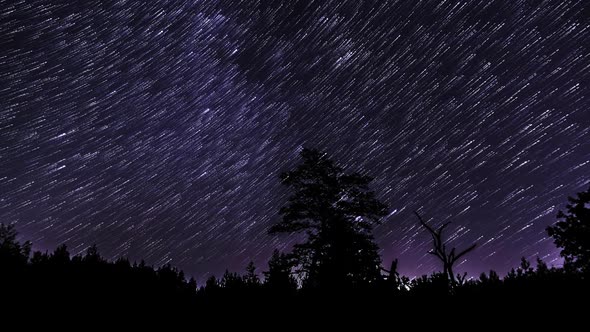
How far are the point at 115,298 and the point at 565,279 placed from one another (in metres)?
9.98

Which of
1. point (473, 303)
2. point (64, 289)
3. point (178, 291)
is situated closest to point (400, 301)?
point (473, 303)

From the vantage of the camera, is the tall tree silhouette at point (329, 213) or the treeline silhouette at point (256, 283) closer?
the treeline silhouette at point (256, 283)

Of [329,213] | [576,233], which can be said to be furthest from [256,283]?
[576,233]

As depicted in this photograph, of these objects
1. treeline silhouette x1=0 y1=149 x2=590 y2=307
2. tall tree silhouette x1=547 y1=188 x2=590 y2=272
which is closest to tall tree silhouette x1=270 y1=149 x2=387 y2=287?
treeline silhouette x1=0 y1=149 x2=590 y2=307

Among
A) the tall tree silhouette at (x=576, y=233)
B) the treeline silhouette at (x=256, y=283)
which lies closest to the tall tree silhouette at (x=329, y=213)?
the treeline silhouette at (x=256, y=283)

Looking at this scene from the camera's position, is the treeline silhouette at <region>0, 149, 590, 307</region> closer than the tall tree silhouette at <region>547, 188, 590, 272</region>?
Yes

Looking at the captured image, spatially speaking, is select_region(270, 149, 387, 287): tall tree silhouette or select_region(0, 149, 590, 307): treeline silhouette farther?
select_region(270, 149, 387, 287): tall tree silhouette

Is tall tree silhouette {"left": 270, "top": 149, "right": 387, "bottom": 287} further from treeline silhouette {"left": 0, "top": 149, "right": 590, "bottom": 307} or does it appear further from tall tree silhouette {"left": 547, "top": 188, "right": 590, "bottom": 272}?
tall tree silhouette {"left": 547, "top": 188, "right": 590, "bottom": 272}

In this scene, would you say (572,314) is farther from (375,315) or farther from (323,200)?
(323,200)

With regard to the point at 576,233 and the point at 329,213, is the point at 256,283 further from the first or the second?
the point at 576,233

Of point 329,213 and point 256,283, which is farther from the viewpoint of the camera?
point 329,213

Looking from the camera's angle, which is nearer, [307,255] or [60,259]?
[60,259]

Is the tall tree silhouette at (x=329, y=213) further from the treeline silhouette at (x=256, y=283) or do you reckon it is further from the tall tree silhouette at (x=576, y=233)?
the tall tree silhouette at (x=576, y=233)

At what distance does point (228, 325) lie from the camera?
741 centimetres
